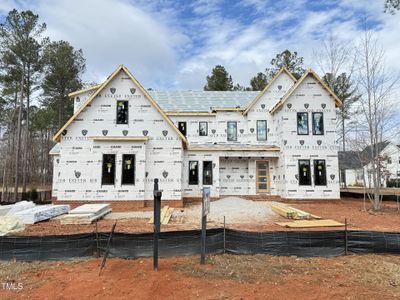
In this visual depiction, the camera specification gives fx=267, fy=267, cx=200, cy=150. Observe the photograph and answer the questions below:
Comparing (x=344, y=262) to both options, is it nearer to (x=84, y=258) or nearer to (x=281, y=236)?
(x=281, y=236)

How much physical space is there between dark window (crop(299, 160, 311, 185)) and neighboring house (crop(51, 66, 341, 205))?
0.22ft

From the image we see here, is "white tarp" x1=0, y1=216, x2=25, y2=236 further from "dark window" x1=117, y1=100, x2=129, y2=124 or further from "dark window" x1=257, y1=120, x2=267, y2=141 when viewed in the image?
"dark window" x1=257, y1=120, x2=267, y2=141

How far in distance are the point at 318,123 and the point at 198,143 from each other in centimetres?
856

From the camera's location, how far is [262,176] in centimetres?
1972

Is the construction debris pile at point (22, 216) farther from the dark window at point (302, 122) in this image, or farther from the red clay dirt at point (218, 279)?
the dark window at point (302, 122)

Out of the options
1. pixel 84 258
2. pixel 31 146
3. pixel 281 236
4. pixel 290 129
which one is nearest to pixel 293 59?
pixel 290 129

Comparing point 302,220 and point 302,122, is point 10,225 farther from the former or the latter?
point 302,122

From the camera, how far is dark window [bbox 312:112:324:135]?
18.1 m

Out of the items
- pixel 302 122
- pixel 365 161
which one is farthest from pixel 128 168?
pixel 365 161

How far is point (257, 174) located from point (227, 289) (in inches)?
589

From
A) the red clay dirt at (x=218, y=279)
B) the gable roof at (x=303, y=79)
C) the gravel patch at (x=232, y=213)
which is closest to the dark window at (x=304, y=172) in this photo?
the gravel patch at (x=232, y=213)

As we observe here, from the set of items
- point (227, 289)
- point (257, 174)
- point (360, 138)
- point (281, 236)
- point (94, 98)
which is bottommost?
point (227, 289)

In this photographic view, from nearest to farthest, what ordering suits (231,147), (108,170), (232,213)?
(232,213)
(108,170)
(231,147)

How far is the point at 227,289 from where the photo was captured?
5219 mm
